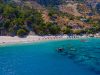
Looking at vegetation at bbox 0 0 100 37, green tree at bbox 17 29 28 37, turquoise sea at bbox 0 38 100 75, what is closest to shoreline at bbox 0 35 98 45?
green tree at bbox 17 29 28 37

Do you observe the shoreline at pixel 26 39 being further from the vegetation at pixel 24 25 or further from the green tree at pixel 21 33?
the vegetation at pixel 24 25

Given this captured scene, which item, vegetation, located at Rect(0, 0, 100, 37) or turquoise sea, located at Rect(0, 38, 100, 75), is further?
vegetation, located at Rect(0, 0, 100, 37)

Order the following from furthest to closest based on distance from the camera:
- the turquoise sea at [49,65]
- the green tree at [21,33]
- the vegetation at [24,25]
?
the vegetation at [24,25] → the green tree at [21,33] → the turquoise sea at [49,65]

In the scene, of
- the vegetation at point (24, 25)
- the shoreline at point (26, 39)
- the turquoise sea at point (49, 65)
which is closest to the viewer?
the turquoise sea at point (49, 65)

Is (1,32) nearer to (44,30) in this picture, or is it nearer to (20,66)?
(44,30)

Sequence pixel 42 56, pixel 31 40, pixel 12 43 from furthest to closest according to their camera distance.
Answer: pixel 31 40 → pixel 12 43 → pixel 42 56

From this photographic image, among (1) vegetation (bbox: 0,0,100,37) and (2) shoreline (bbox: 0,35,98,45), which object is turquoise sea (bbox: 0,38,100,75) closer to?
(2) shoreline (bbox: 0,35,98,45)

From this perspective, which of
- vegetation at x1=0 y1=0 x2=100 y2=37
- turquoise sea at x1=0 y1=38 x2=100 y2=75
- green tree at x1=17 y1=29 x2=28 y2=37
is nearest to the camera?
turquoise sea at x1=0 y1=38 x2=100 y2=75

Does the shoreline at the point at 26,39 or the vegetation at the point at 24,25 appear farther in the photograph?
the vegetation at the point at 24,25

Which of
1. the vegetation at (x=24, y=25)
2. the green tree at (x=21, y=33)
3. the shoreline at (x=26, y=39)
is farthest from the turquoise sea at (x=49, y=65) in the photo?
the vegetation at (x=24, y=25)

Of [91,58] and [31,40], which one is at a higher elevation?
[91,58]

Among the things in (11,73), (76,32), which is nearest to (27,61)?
(11,73)
